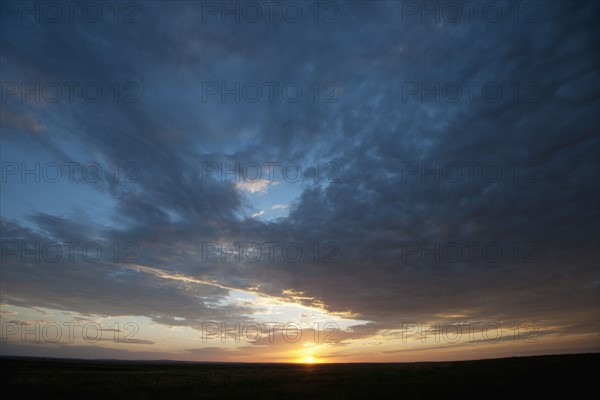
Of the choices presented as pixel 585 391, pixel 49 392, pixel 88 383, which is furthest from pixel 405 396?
pixel 88 383

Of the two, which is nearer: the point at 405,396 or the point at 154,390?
the point at 405,396

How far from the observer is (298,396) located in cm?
2116

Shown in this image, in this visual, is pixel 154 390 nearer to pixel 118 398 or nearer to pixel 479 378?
pixel 118 398

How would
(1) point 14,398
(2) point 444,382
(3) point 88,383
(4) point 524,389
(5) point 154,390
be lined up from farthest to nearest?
1. (3) point 88,383
2. (2) point 444,382
3. (5) point 154,390
4. (4) point 524,389
5. (1) point 14,398

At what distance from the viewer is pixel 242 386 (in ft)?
87.2

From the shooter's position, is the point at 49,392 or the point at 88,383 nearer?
the point at 49,392

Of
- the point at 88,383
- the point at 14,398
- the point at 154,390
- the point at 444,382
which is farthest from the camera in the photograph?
the point at 88,383

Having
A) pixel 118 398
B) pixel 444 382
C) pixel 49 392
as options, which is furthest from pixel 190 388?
pixel 444 382

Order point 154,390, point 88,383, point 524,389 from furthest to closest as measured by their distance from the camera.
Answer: point 88,383, point 154,390, point 524,389

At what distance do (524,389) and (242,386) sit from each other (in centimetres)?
2070

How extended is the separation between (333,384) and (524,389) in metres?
13.8

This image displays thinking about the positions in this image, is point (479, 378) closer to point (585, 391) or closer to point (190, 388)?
point (585, 391)

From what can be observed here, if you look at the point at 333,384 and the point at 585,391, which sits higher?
the point at 585,391

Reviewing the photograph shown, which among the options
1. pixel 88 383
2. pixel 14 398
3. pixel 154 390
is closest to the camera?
pixel 14 398
